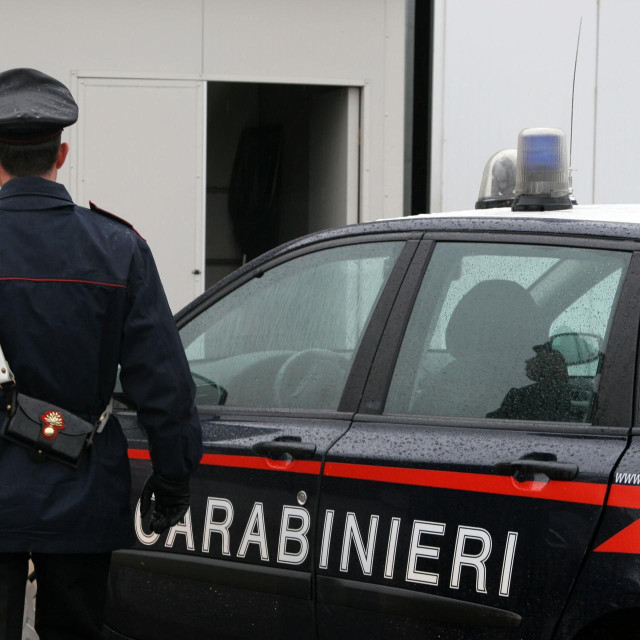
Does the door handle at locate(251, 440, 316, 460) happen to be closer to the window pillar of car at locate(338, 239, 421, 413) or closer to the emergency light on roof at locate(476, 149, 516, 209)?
the window pillar of car at locate(338, 239, 421, 413)

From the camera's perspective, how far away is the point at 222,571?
9.81 feet

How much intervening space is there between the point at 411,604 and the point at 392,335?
63cm

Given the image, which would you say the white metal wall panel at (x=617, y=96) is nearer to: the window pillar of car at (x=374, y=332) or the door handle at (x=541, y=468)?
the window pillar of car at (x=374, y=332)

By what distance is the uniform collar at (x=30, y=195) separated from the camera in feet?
8.51

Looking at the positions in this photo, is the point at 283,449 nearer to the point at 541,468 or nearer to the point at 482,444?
the point at 482,444

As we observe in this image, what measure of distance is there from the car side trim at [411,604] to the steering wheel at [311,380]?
1.47ft

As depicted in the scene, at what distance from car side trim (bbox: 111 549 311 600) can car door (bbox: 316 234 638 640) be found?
73mm

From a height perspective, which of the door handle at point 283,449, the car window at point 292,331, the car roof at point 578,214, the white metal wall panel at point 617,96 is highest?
the white metal wall panel at point 617,96

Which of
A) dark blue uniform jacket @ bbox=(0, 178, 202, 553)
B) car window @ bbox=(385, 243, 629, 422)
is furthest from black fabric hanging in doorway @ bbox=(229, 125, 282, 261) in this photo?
dark blue uniform jacket @ bbox=(0, 178, 202, 553)

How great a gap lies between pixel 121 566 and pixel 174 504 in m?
0.65

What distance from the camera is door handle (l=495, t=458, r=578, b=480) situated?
248cm

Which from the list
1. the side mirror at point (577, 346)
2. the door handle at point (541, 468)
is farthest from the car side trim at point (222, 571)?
the side mirror at point (577, 346)

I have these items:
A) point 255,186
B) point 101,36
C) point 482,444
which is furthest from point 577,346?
point 255,186

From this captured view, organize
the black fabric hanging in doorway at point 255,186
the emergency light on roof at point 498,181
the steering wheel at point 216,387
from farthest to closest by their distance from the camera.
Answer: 1. the black fabric hanging in doorway at point 255,186
2. the emergency light on roof at point 498,181
3. the steering wheel at point 216,387
